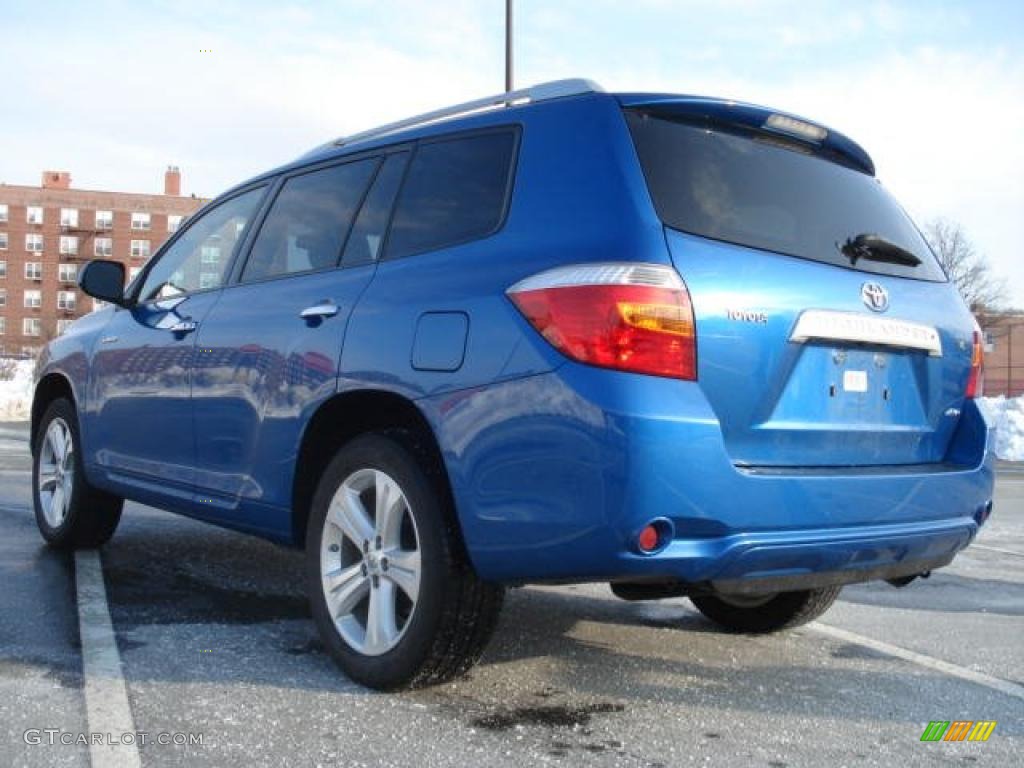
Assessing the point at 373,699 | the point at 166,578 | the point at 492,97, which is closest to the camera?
the point at 373,699

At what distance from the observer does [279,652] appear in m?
3.67

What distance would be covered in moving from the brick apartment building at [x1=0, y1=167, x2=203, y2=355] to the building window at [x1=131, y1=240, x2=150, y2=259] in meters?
0.08

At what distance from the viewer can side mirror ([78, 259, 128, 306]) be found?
5.04m

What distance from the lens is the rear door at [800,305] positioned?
290 cm

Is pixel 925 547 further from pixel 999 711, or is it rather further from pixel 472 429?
pixel 472 429

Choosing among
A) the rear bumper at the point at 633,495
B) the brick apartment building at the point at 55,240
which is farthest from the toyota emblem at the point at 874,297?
the brick apartment building at the point at 55,240

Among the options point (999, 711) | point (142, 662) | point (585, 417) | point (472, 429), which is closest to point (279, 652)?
point (142, 662)

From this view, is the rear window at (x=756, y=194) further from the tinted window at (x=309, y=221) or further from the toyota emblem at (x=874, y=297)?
the tinted window at (x=309, y=221)

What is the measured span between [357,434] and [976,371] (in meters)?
2.14

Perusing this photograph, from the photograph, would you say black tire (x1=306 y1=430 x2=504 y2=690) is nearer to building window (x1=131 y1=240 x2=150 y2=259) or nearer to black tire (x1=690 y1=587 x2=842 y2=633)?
black tire (x1=690 y1=587 x2=842 y2=633)

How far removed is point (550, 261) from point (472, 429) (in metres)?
0.52

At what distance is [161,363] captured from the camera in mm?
4555

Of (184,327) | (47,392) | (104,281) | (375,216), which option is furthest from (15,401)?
(375,216)

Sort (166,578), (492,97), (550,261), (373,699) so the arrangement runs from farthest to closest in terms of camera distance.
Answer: (166,578)
(492,97)
(373,699)
(550,261)
